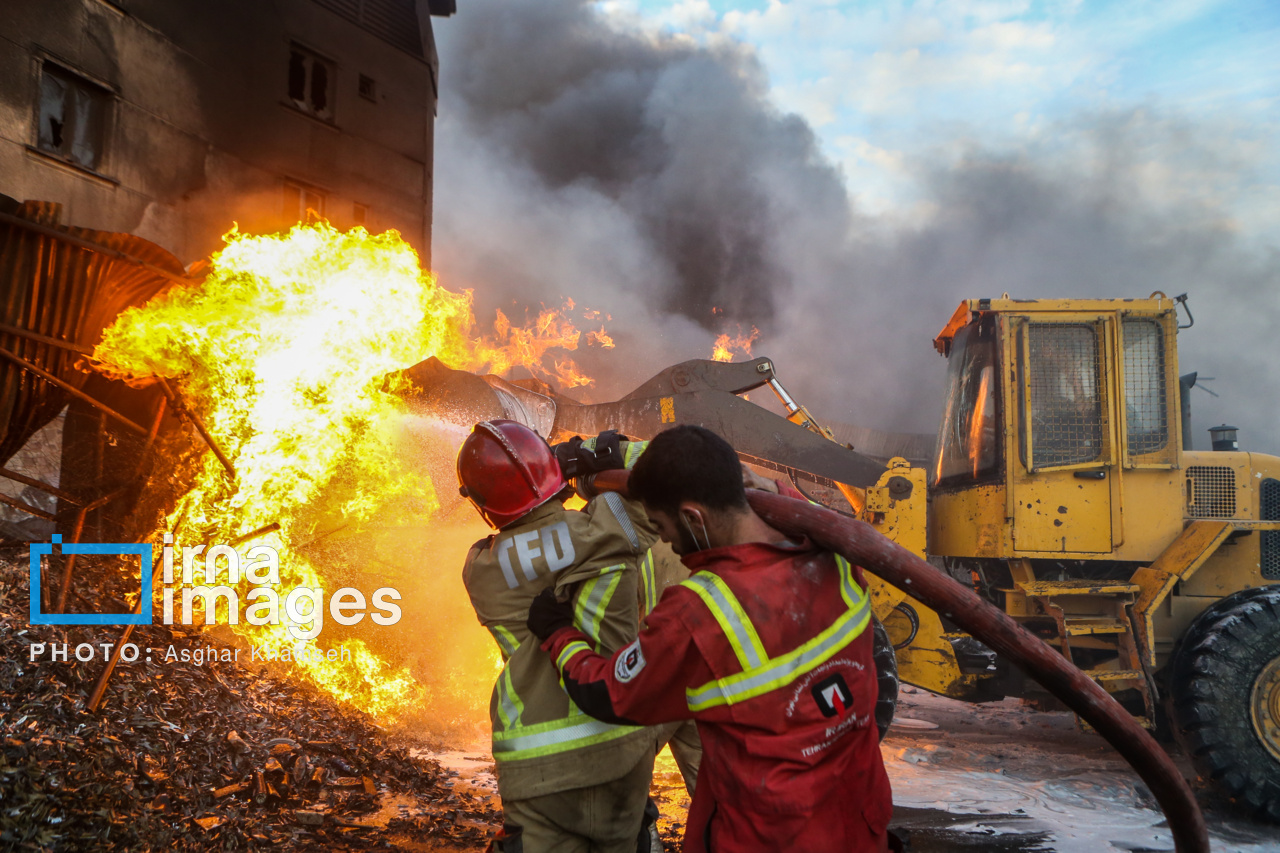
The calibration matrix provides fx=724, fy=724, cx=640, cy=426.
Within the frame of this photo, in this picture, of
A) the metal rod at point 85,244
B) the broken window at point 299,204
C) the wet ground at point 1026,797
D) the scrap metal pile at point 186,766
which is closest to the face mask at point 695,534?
the wet ground at point 1026,797

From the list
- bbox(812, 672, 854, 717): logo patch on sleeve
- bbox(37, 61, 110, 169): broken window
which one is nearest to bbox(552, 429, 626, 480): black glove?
bbox(812, 672, 854, 717): logo patch on sleeve

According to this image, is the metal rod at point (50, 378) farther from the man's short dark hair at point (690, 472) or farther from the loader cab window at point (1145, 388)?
the loader cab window at point (1145, 388)

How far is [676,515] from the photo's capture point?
200cm

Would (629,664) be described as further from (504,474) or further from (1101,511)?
(1101,511)

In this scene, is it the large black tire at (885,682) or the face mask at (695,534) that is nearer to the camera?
the face mask at (695,534)

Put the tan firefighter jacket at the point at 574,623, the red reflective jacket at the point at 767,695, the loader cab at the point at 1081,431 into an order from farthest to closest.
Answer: the loader cab at the point at 1081,431, the tan firefighter jacket at the point at 574,623, the red reflective jacket at the point at 767,695

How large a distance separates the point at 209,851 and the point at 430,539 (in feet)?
12.0

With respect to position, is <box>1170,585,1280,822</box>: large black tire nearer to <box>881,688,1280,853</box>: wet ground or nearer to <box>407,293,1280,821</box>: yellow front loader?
<box>407,293,1280,821</box>: yellow front loader

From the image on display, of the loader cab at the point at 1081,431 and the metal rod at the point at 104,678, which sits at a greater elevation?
the loader cab at the point at 1081,431

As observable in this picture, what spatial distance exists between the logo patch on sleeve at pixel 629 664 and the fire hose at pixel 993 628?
1.92ft

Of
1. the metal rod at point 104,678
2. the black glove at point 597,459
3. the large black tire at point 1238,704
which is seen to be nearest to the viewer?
the black glove at point 597,459

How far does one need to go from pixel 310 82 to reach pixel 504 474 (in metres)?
15.5

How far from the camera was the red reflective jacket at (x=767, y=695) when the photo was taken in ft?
5.70

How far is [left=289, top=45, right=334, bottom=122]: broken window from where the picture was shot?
14562mm
